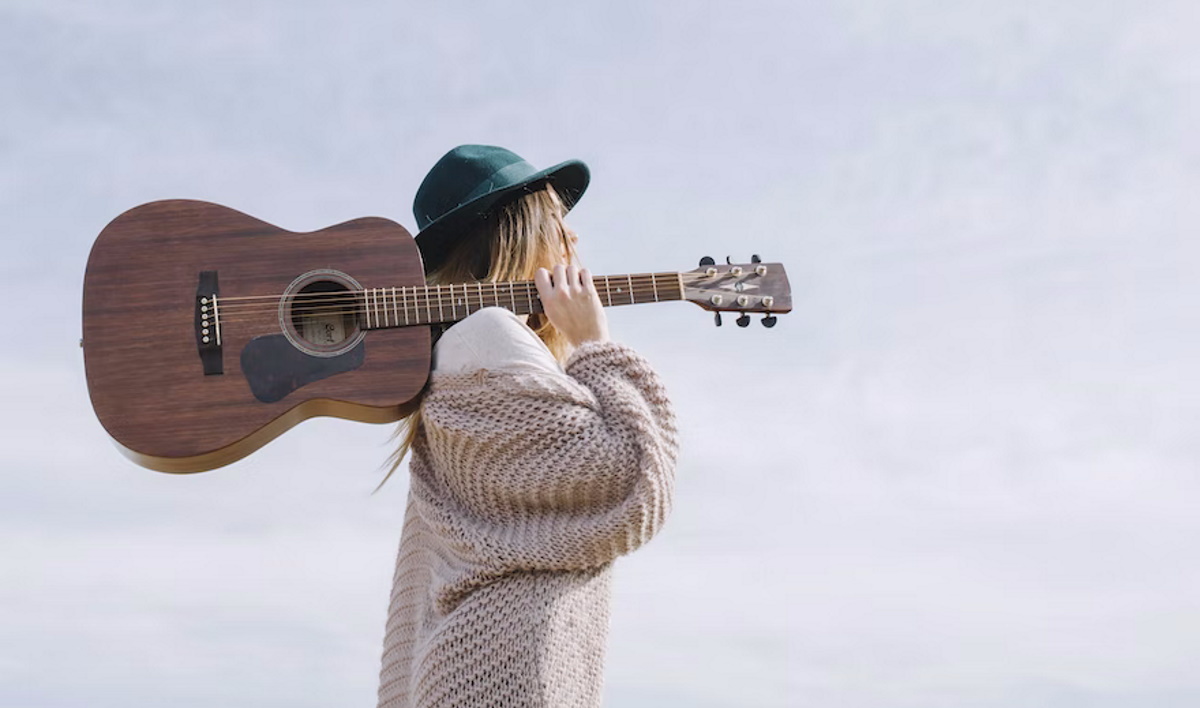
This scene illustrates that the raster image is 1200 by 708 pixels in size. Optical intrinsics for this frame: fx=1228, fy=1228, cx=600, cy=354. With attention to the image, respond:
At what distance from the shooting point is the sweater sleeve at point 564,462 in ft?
7.53

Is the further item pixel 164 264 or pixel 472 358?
pixel 164 264

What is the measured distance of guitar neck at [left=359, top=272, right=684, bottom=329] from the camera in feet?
8.60

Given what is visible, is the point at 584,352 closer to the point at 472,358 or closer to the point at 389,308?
the point at 472,358

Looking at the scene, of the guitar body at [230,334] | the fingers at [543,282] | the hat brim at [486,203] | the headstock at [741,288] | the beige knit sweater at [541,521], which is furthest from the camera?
the headstock at [741,288]

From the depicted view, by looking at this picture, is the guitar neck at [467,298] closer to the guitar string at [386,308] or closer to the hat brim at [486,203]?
the guitar string at [386,308]

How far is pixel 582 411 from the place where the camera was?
91.4 inches

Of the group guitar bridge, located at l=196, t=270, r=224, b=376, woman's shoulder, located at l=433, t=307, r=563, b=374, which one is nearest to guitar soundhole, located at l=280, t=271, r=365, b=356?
guitar bridge, located at l=196, t=270, r=224, b=376

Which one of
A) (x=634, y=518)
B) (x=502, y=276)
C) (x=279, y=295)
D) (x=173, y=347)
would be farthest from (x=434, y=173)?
(x=634, y=518)

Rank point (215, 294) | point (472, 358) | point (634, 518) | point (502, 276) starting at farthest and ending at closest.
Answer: point (502, 276)
point (215, 294)
point (472, 358)
point (634, 518)

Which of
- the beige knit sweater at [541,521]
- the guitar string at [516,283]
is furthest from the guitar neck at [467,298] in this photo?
the beige knit sweater at [541,521]

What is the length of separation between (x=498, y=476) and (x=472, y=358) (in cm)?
25

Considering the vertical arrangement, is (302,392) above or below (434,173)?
below

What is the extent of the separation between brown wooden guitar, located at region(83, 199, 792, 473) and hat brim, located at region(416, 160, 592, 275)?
144 millimetres

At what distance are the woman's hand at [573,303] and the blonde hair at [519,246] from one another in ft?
0.41
